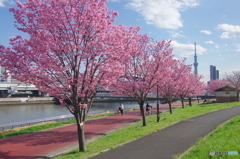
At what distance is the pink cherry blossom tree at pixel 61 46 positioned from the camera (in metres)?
8.94

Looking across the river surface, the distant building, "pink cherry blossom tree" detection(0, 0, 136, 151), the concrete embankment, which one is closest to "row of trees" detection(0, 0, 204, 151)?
"pink cherry blossom tree" detection(0, 0, 136, 151)

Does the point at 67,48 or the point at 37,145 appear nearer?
the point at 67,48

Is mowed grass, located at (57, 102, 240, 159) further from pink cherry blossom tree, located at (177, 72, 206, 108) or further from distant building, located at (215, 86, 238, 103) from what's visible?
distant building, located at (215, 86, 238, 103)

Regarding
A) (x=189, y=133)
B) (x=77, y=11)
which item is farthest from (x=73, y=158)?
(x=189, y=133)

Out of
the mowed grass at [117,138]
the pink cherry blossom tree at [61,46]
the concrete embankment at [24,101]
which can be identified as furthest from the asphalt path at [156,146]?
the concrete embankment at [24,101]

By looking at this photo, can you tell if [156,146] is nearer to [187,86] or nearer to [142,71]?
[142,71]

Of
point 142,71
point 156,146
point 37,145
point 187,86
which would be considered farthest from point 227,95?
point 37,145

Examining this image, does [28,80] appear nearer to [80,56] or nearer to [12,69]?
[12,69]

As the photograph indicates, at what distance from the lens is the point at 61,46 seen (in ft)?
30.1

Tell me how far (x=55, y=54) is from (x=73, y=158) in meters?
4.39

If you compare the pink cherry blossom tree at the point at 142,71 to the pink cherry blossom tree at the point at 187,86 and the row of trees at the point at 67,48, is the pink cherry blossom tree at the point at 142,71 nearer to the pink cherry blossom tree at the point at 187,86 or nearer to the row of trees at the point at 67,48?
the row of trees at the point at 67,48

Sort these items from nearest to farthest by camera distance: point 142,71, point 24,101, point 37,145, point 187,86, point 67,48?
1. point 67,48
2. point 37,145
3. point 142,71
4. point 187,86
5. point 24,101

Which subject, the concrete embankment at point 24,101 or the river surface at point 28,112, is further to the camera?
A: the concrete embankment at point 24,101

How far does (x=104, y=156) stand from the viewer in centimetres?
849
